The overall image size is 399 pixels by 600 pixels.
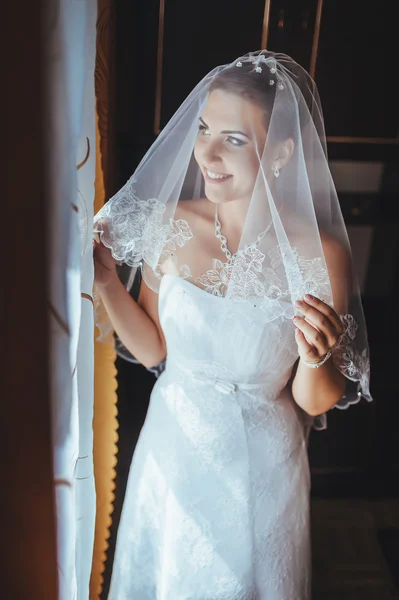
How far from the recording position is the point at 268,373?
1088 mm

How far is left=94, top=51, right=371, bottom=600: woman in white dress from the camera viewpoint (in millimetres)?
936

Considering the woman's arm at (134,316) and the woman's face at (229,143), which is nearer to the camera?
the woman's face at (229,143)

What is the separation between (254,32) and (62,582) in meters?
1.13

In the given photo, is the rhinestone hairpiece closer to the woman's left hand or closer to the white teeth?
the white teeth

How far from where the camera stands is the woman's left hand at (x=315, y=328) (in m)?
0.92

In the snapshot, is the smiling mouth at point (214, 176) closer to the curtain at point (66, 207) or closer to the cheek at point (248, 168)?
the cheek at point (248, 168)

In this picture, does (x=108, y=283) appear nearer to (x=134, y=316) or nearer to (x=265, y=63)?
(x=134, y=316)

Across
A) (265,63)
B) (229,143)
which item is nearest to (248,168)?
(229,143)

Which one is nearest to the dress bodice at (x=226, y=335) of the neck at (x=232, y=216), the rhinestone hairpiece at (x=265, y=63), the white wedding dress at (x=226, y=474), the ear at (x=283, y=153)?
the white wedding dress at (x=226, y=474)

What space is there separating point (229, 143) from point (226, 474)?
0.61 metres

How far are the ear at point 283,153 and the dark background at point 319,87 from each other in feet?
1.41

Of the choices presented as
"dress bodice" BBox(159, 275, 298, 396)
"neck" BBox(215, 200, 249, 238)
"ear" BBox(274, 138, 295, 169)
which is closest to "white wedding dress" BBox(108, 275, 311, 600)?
"dress bodice" BBox(159, 275, 298, 396)

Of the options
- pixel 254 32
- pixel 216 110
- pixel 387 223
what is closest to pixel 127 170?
pixel 254 32

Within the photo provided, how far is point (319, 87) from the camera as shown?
135cm
